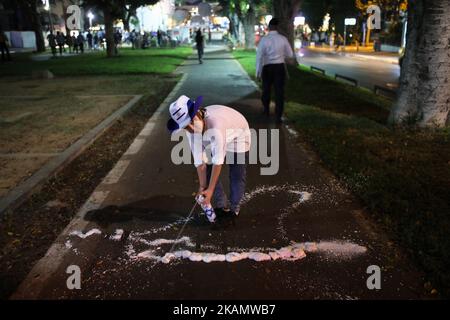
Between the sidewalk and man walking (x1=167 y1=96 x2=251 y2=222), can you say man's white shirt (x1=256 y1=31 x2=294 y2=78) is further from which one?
man walking (x1=167 y1=96 x2=251 y2=222)

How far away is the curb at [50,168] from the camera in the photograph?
4629 mm

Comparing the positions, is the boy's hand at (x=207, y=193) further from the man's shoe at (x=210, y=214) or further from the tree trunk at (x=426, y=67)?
the tree trunk at (x=426, y=67)

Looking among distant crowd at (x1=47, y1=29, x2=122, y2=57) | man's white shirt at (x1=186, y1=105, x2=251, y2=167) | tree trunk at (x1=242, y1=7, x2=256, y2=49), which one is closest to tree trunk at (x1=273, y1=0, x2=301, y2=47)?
tree trunk at (x1=242, y1=7, x2=256, y2=49)

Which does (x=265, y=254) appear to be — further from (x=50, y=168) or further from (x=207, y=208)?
(x=50, y=168)

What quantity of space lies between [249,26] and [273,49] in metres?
28.6

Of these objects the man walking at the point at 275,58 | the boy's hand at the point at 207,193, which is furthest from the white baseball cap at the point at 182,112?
the man walking at the point at 275,58

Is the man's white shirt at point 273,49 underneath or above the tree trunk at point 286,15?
underneath

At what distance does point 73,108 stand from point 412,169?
307 inches

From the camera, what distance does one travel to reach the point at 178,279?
3254 mm

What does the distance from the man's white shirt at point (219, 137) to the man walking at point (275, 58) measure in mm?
4631

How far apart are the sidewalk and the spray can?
0.45 ft
